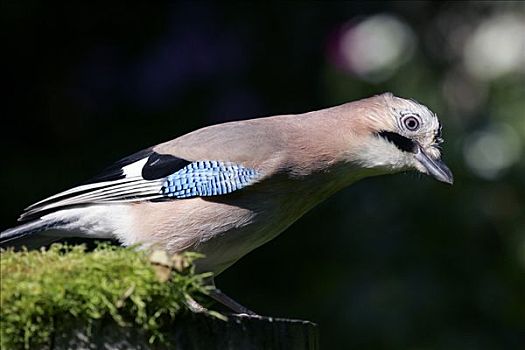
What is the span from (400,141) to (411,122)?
0.26 feet

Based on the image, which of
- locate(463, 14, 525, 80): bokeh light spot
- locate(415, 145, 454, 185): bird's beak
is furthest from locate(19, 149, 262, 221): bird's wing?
locate(463, 14, 525, 80): bokeh light spot

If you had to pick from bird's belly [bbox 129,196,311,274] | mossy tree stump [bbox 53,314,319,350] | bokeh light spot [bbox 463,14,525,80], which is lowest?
mossy tree stump [bbox 53,314,319,350]

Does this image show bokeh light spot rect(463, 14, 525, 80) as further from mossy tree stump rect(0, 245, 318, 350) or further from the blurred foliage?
mossy tree stump rect(0, 245, 318, 350)

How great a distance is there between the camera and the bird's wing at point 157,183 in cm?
391

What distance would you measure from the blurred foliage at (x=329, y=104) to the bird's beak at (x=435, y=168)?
1.31 metres

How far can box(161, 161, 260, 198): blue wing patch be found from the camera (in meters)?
3.89

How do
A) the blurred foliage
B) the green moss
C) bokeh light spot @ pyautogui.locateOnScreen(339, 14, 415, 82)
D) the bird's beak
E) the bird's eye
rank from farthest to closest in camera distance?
1. bokeh light spot @ pyautogui.locateOnScreen(339, 14, 415, 82)
2. the blurred foliage
3. the bird's eye
4. the bird's beak
5. the green moss

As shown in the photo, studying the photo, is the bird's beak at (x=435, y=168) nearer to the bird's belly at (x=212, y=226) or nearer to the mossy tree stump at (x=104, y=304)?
the bird's belly at (x=212, y=226)

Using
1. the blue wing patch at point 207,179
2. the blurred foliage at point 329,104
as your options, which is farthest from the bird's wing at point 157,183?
the blurred foliage at point 329,104

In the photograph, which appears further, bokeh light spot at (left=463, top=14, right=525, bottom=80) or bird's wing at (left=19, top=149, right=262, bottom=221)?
bokeh light spot at (left=463, top=14, right=525, bottom=80)

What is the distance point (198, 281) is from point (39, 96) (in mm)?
5129

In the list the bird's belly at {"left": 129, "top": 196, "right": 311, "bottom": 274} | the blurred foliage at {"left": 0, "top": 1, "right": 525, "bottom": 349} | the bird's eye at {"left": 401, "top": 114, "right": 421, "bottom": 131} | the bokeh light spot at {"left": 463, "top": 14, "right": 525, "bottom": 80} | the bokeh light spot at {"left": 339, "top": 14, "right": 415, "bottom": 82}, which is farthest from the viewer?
the bokeh light spot at {"left": 339, "top": 14, "right": 415, "bottom": 82}

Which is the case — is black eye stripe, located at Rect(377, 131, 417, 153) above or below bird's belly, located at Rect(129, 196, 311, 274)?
above

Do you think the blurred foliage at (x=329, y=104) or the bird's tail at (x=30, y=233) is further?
the blurred foliage at (x=329, y=104)
